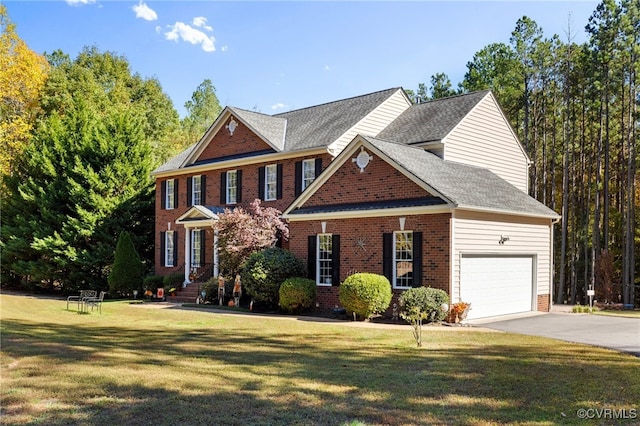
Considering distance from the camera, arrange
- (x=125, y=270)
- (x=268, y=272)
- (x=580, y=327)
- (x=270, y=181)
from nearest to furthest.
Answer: (x=580, y=327) → (x=268, y=272) → (x=270, y=181) → (x=125, y=270)

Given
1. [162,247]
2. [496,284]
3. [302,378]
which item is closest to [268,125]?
[162,247]

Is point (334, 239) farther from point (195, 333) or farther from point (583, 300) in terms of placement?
point (583, 300)

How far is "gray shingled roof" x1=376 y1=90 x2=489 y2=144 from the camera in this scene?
73.0 feet

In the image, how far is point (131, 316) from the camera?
61.6 feet

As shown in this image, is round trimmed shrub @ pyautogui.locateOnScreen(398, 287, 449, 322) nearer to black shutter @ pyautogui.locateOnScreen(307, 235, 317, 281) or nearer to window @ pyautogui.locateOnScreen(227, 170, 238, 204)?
black shutter @ pyautogui.locateOnScreen(307, 235, 317, 281)

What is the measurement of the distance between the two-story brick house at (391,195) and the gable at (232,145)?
0.07 m

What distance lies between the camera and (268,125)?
27391 millimetres

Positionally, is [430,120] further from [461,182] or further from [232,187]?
[232,187]

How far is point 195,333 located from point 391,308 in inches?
255

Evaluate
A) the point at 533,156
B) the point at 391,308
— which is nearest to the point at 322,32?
the point at 391,308

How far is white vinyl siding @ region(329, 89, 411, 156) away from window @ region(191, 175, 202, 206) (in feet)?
30.8

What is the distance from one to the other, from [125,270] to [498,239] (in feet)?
61.0

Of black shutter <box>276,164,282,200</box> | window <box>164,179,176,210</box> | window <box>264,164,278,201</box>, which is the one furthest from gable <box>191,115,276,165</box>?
window <box>164,179,176,210</box>

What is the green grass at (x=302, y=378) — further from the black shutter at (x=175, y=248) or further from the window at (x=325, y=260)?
the black shutter at (x=175, y=248)
